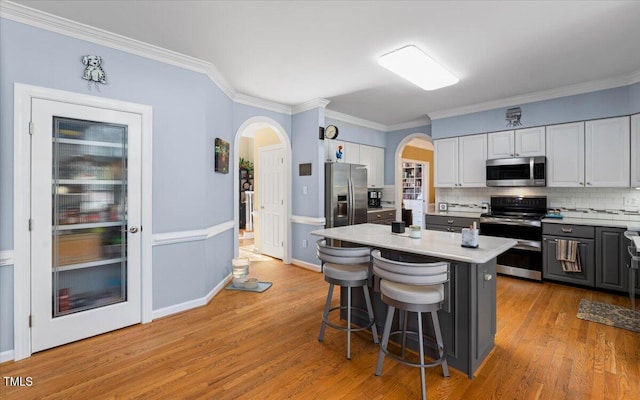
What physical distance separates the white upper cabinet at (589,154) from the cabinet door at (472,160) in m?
0.84

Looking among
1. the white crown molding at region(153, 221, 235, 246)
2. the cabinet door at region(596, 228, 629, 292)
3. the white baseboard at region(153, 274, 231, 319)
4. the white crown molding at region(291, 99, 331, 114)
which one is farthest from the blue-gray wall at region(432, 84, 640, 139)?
the white baseboard at region(153, 274, 231, 319)

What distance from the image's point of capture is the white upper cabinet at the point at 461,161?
489 centimetres

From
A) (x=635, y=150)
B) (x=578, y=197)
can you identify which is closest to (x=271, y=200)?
(x=578, y=197)

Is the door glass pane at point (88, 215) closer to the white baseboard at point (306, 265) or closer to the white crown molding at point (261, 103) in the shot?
the white crown molding at point (261, 103)

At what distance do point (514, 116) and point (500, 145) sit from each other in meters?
0.45

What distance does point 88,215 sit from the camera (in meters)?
2.68

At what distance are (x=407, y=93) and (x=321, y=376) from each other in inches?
144

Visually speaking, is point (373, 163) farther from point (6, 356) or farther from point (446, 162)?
point (6, 356)

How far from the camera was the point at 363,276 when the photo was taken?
237 cm

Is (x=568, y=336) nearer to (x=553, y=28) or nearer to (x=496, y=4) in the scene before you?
(x=553, y=28)

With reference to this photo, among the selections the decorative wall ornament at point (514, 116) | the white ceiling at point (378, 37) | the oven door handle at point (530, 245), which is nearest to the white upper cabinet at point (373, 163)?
the white ceiling at point (378, 37)

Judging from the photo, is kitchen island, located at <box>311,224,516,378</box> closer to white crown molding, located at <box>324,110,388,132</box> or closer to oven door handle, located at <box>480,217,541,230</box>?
oven door handle, located at <box>480,217,541,230</box>

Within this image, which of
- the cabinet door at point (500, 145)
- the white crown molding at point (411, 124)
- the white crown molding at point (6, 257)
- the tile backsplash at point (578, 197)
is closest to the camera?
the white crown molding at point (6, 257)

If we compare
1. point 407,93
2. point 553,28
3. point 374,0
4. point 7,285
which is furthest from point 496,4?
point 7,285
